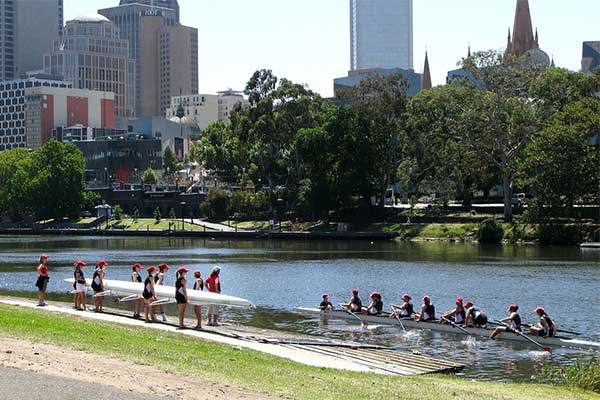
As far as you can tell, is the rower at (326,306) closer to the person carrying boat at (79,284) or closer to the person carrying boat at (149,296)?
the person carrying boat at (149,296)

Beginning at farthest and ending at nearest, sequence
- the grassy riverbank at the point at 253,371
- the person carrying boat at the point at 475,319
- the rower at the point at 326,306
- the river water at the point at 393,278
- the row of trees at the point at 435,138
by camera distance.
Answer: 1. the row of trees at the point at 435,138
2. the rower at the point at 326,306
3. the person carrying boat at the point at 475,319
4. the river water at the point at 393,278
5. the grassy riverbank at the point at 253,371

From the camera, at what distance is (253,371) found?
85.7 feet

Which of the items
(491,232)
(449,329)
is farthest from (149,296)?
(491,232)

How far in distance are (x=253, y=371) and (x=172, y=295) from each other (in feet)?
56.1

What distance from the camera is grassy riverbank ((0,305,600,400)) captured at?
937 inches

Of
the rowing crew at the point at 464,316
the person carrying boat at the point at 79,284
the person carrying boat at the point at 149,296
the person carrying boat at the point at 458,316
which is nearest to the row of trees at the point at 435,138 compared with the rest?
the rowing crew at the point at 464,316

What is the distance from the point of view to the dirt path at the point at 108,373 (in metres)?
21.4

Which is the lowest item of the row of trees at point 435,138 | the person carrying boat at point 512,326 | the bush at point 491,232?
the person carrying boat at point 512,326

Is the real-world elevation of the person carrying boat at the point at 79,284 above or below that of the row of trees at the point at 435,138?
below

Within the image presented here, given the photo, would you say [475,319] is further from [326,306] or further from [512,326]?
[326,306]

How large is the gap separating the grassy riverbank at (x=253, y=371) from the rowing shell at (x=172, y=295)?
16.4 ft

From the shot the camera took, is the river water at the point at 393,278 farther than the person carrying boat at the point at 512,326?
No

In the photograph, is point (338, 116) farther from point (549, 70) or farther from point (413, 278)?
point (413, 278)

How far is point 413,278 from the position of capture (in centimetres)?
7356
